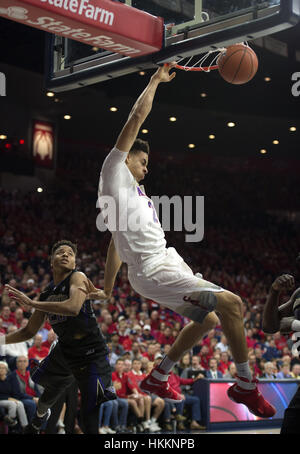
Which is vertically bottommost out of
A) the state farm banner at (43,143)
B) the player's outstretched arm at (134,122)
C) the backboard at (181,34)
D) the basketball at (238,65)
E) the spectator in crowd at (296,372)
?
the spectator in crowd at (296,372)

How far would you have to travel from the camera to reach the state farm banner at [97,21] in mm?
4672

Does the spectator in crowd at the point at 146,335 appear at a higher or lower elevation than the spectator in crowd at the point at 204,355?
higher

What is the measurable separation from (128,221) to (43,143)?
18.4m

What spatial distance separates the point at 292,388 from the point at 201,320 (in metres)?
9.63

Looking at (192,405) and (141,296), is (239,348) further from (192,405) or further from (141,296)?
(141,296)

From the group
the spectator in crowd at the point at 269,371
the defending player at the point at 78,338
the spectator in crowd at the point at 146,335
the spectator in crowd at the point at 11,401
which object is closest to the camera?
the defending player at the point at 78,338

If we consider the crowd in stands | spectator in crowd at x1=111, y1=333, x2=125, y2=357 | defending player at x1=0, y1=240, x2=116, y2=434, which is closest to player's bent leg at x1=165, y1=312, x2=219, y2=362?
defending player at x1=0, y1=240, x2=116, y2=434

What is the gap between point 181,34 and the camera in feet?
16.8

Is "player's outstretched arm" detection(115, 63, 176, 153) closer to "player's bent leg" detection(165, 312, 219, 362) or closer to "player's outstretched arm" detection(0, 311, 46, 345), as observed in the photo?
"player's bent leg" detection(165, 312, 219, 362)

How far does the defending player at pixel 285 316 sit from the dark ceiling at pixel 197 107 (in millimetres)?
15219

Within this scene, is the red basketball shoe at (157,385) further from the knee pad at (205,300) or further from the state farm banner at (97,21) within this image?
the state farm banner at (97,21)

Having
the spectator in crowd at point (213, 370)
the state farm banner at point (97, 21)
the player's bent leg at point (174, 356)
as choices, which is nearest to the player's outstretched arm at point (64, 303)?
the player's bent leg at point (174, 356)

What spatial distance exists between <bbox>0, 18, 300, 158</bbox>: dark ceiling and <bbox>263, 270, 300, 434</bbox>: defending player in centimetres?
1522

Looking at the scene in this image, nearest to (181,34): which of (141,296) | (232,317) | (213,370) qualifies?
(232,317)
